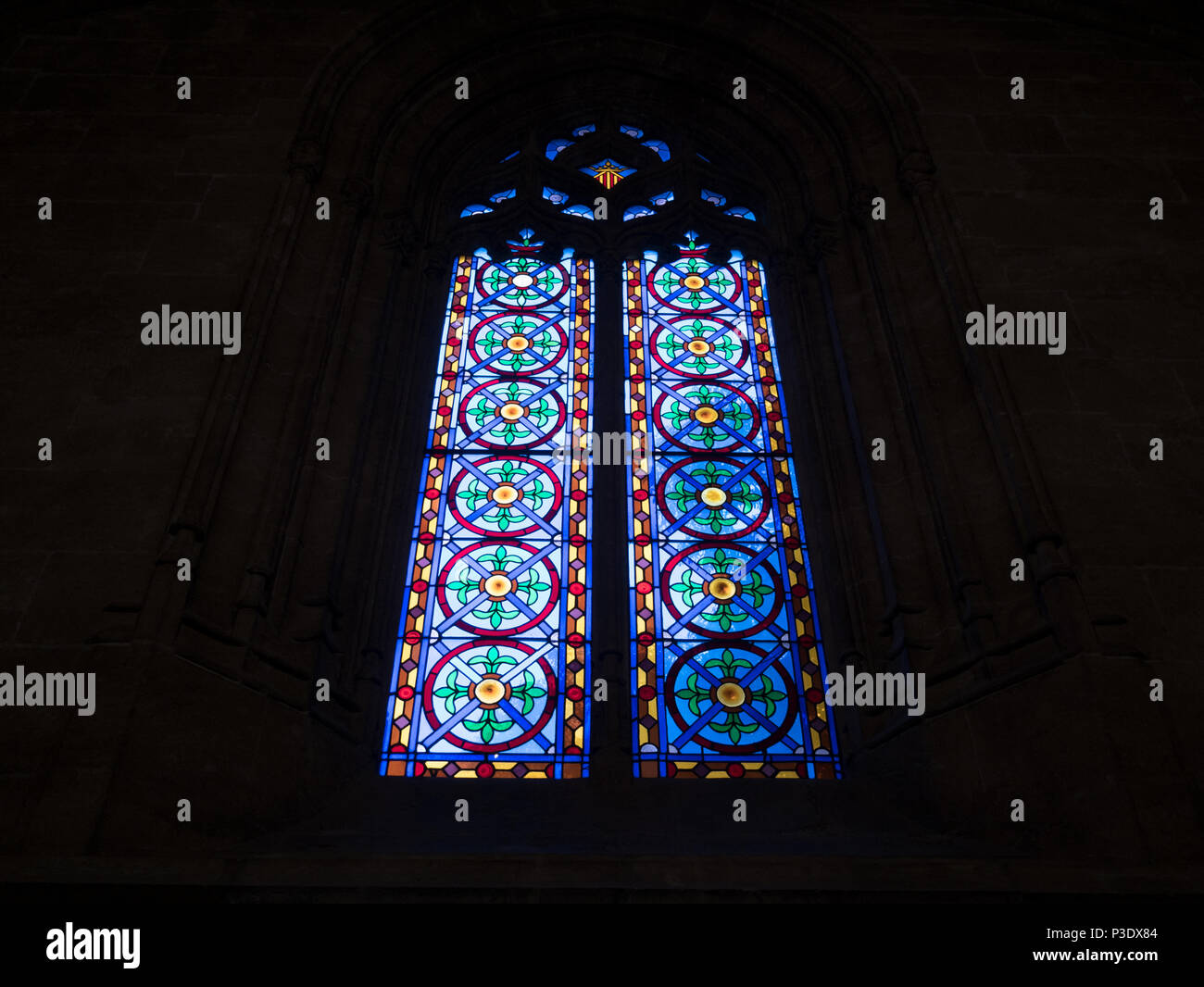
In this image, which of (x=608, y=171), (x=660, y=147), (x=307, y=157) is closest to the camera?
(x=307, y=157)

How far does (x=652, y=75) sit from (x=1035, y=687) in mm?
5648

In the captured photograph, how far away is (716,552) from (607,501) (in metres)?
0.61

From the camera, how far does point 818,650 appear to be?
5793mm

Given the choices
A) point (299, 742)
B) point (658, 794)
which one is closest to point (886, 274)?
point (658, 794)

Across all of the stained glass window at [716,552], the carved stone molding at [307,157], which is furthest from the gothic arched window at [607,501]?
the carved stone molding at [307,157]

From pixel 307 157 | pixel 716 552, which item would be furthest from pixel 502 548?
pixel 307 157

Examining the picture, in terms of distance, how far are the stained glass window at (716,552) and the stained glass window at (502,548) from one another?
0.31 metres

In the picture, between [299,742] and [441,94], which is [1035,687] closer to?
[299,742]

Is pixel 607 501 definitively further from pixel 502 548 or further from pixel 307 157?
pixel 307 157

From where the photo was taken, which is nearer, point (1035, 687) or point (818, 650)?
point (1035, 687)

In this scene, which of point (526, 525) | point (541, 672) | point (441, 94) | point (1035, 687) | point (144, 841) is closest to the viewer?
point (144, 841)

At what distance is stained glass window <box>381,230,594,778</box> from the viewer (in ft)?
17.8

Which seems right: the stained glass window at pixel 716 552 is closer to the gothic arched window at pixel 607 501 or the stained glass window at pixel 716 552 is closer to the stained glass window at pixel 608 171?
the gothic arched window at pixel 607 501

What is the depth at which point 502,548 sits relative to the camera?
20.1ft
